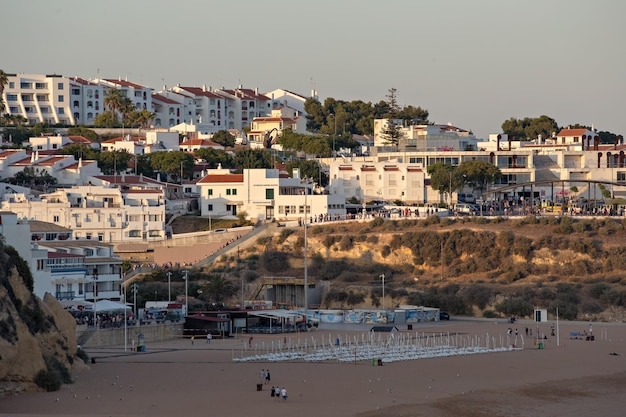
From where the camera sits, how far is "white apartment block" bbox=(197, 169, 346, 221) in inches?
Answer: 3622

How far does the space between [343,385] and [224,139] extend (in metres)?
73.1

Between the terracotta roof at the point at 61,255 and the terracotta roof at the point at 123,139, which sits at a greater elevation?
the terracotta roof at the point at 123,139

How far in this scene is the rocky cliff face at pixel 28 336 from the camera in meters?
43.9

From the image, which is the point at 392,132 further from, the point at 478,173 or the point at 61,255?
the point at 61,255

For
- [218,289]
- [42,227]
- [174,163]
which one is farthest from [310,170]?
[42,227]

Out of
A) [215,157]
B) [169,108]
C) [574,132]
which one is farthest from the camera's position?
[169,108]

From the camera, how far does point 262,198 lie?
305 ft

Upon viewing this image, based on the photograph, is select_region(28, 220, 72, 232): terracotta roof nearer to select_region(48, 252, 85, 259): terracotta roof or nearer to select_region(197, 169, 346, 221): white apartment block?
select_region(48, 252, 85, 259): terracotta roof

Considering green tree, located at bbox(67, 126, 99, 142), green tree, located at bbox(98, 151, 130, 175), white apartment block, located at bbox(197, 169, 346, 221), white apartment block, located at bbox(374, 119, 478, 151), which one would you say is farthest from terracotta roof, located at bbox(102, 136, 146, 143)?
white apartment block, located at bbox(374, 119, 478, 151)

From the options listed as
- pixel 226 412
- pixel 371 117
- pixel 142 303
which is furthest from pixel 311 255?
pixel 371 117

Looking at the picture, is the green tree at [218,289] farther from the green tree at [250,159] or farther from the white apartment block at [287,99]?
the white apartment block at [287,99]

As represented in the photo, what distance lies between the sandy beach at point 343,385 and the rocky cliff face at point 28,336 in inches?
26.2

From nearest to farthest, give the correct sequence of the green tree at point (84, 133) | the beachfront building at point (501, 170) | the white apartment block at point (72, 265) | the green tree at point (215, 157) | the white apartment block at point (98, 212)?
1. the white apartment block at point (72, 265)
2. the white apartment block at point (98, 212)
3. the beachfront building at point (501, 170)
4. the green tree at point (215, 157)
5. the green tree at point (84, 133)

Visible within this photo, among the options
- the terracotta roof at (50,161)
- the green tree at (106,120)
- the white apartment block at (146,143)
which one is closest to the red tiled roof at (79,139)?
the white apartment block at (146,143)
